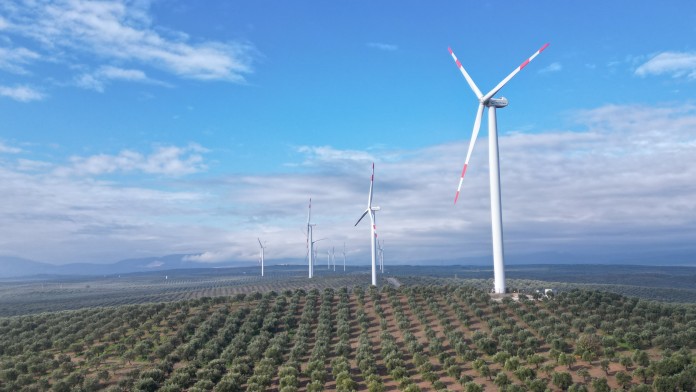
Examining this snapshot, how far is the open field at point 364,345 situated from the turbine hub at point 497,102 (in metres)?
25.9

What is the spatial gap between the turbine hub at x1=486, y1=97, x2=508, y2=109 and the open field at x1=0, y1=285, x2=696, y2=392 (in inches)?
1019

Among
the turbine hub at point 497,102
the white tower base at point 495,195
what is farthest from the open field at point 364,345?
the turbine hub at point 497,102

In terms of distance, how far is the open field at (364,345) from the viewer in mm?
42875

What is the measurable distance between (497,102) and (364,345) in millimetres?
37459

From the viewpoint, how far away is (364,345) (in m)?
54.8

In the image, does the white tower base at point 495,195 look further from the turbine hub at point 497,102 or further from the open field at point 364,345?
the open field at point 364,345

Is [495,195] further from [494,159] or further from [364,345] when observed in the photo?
[364,345]

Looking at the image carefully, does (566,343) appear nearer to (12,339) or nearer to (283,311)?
(283,311)

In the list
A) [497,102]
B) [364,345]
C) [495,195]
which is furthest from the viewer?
[497,102]

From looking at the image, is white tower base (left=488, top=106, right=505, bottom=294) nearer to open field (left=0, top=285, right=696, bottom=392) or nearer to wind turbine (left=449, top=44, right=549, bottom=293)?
wind turbine (left=449, top=44, right=549, bottom=293)

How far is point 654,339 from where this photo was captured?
47.2 m

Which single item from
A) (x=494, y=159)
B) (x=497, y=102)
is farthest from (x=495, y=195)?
(x=497, y=102)

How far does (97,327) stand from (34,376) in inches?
759

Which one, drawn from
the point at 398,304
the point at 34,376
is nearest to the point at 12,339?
the point at 34,376
